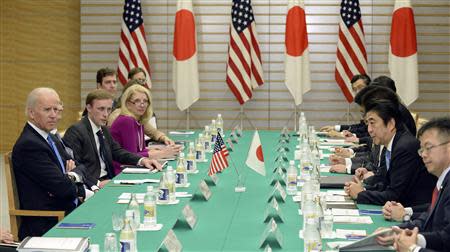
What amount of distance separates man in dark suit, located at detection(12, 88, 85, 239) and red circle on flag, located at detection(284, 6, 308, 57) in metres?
6.81

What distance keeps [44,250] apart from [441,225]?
1.93m

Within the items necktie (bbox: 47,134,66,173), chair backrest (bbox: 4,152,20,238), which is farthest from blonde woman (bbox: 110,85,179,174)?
chair backrest (bbox: 4,152,20,238)

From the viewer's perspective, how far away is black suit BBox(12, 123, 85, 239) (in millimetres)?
5105

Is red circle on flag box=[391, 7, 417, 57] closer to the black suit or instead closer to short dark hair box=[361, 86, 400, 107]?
short dark hair box=[361, 86, 400, 107]

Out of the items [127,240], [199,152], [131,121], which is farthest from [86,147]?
[127,240]

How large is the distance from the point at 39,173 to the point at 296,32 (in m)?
7.15

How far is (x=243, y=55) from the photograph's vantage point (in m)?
11.6

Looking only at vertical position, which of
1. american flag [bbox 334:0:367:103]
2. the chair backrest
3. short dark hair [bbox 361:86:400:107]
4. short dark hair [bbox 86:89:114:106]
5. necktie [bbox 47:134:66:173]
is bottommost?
the chair backrest

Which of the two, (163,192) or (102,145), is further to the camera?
(102,145)

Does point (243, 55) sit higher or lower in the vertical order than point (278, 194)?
higher

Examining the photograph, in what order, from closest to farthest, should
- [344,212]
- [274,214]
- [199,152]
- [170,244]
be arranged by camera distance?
[170,244] → [274,214] → [344,212] → [199,152]

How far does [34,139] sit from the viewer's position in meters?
5.13

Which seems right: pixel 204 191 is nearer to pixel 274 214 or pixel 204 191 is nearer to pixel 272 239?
pixel 274 214

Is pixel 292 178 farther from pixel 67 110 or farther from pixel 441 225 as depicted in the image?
pixel 67 110
